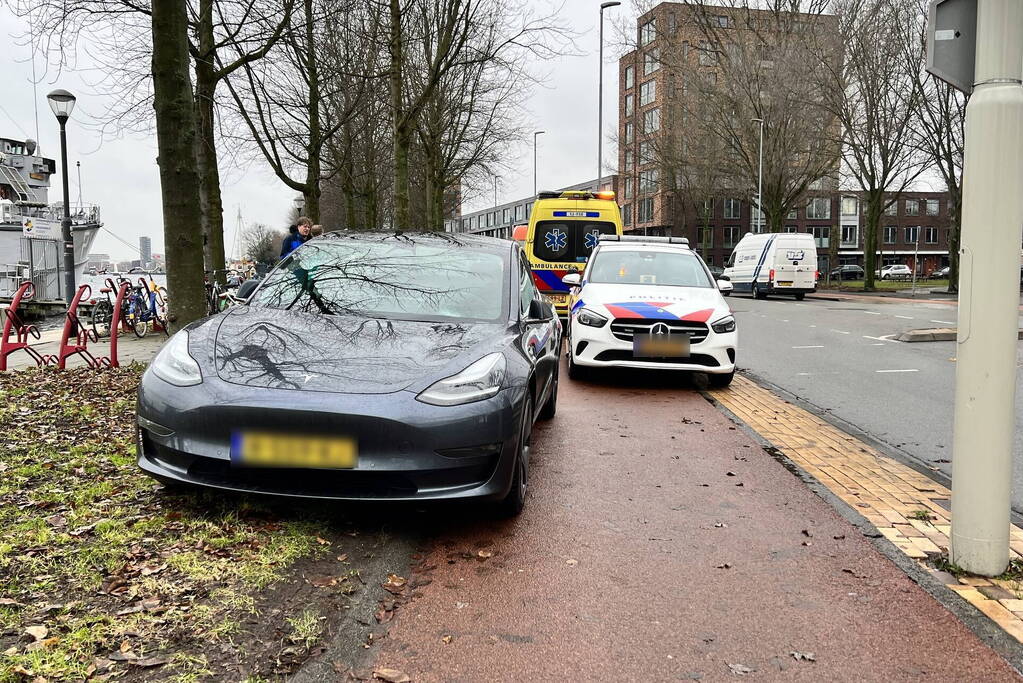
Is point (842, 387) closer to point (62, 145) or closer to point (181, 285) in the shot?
point (181, 285)

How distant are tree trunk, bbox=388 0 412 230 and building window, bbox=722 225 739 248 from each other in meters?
58.2

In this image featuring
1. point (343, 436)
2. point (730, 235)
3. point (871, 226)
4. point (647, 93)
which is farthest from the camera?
point (730, 235)

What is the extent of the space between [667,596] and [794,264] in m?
32.3

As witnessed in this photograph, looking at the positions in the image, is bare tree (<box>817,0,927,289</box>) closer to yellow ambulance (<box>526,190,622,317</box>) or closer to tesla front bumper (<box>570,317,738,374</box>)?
yellow ambulance (<box>526,190,622,317</box>)

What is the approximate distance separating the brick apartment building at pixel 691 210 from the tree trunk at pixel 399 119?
24182 mm

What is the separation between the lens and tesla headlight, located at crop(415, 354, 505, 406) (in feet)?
12.8

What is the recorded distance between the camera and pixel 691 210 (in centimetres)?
Result: 6931

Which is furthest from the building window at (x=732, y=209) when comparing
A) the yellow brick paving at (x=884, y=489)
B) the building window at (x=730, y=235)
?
the yellow brick paving at (x=884, y=489)

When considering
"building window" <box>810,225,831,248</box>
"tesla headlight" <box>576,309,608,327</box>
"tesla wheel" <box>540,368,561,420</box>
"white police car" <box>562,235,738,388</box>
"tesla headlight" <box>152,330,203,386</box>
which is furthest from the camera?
"building window" <box>810,225,831,248</box>

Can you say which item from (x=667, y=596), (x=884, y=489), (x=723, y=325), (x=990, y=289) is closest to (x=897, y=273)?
(x=723, y=325)

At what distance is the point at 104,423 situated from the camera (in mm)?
6176

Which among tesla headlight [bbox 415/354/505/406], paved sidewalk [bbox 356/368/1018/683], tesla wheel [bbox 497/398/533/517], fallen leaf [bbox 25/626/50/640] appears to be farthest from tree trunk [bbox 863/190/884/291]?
fallen leaf [bbox 25/626/50/640]

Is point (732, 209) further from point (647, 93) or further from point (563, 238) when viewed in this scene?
point (563, 238)

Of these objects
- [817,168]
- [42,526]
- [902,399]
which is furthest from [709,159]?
[42,526]
